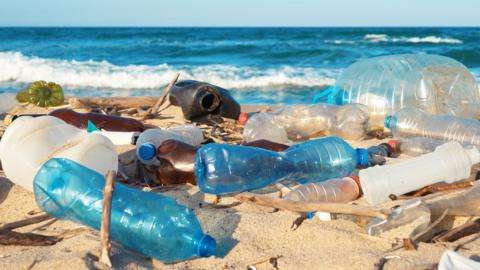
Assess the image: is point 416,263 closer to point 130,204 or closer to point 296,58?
point 130,204

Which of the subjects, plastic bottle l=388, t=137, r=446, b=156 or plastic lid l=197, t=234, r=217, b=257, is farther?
plastic bottle l=388, t=137, r=446, b=156

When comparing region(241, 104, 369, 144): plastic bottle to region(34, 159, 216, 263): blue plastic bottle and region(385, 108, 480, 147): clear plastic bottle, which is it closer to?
region(385, 108, 480, 147): clear plastic bottle

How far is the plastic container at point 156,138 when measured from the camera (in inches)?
106

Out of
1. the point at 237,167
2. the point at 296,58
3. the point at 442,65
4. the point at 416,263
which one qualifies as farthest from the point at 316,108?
the point at 296,58

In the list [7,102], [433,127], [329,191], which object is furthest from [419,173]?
[7,102]

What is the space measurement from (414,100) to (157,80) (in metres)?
6.46

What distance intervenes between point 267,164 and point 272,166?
0.03m

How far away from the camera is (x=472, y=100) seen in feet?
14.8

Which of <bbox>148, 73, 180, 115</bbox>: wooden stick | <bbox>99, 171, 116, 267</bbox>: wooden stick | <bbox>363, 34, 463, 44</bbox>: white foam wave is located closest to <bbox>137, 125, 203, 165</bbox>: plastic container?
<bbox>99, 171, 116, 267</bbox>: wooden stick

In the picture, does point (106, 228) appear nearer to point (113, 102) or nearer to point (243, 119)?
point (243, 119)

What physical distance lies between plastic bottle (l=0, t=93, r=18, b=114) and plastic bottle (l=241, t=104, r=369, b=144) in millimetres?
2538

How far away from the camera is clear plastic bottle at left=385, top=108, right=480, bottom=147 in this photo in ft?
11.6

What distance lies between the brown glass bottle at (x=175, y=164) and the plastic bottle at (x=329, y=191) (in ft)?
1.75

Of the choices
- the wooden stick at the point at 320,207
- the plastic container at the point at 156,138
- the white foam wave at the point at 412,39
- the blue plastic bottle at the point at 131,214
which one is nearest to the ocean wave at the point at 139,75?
the plastic container at the point at 156,138
